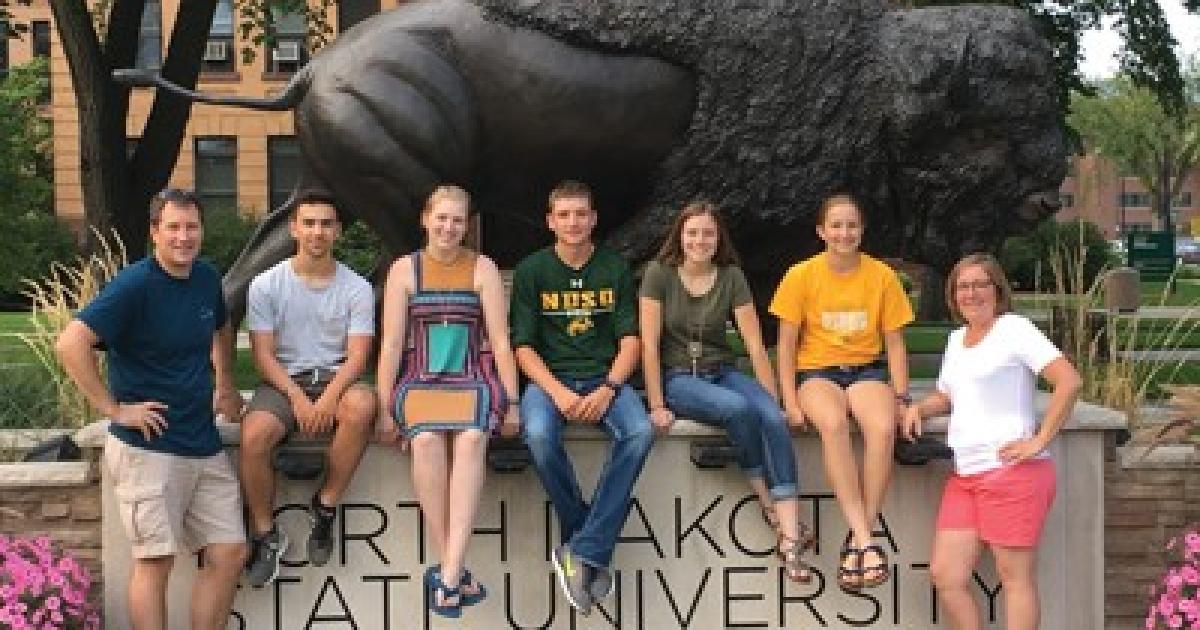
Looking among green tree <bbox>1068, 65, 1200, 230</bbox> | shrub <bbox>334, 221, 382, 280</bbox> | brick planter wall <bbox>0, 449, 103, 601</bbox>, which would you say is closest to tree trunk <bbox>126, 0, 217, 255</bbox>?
shrub <bbox>334, 221, 382, 280</bbox>

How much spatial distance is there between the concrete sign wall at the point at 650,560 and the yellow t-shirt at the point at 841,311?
0.36 meters

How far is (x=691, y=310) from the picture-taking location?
500 centimetres

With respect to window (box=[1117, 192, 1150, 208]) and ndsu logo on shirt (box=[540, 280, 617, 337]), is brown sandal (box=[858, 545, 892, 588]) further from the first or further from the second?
window (box=[1117, 192, 1150, 208])

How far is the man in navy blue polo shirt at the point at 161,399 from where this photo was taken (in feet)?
14.4

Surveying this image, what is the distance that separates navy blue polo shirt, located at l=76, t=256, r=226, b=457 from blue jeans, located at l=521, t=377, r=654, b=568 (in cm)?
106

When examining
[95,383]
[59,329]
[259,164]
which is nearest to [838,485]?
[95,383]

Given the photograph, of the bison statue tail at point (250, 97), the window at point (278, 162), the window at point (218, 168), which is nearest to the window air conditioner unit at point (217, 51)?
the window at point (218, 168)

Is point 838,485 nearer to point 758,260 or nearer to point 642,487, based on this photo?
point 642,487

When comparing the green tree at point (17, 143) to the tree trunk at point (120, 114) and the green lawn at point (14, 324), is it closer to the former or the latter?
the green lawn at point (14, 324)

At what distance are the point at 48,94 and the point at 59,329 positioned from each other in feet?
92.6

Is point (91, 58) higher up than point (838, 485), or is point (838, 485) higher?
point (91, 58)

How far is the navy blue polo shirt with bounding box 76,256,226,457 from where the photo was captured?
4422 mm

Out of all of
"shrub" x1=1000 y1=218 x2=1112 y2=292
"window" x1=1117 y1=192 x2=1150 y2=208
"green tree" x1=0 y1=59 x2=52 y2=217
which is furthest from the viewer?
"window" x1=1117 y1=192 x2=1150 y2=208

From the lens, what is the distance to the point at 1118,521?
550cm
